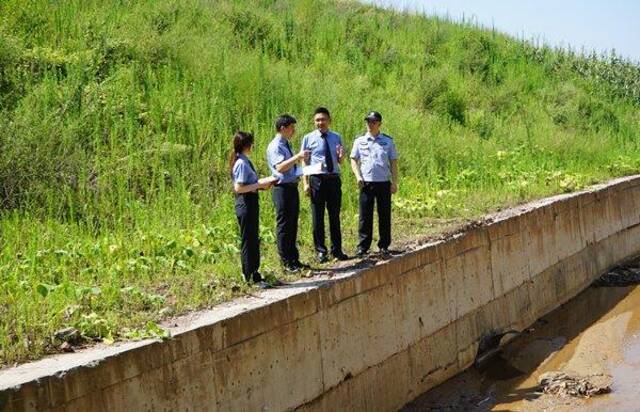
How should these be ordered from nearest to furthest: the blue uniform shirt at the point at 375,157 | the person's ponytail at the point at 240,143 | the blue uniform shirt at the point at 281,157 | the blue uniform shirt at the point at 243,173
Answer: the blue uniform shirt at the point at 243,173, the person's ponytail at the point at 240,143, the blue uniform shirt at the point at 281,157, the blue uniform shirt at the point at 375,157

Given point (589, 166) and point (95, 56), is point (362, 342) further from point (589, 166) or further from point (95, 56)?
point (589, 166)

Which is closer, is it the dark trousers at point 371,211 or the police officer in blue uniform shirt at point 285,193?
the police officer in blue uniform shirt at point 285,193

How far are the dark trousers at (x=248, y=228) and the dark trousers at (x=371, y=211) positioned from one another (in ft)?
7.00

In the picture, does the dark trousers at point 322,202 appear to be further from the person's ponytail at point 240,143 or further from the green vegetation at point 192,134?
the person's ponytail at point 240,143

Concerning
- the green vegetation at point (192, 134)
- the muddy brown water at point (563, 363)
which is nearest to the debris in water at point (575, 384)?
the muddy brown water at point (563, 363)

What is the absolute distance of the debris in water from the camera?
31.4 ft

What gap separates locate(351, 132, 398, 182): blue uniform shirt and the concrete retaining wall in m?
0.97

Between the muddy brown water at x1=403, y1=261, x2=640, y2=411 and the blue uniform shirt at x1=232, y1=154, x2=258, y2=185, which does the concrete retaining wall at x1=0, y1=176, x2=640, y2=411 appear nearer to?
the muddy brown water at x1=403, y1=261, x2=640, y2=411

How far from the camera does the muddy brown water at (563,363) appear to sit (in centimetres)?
939

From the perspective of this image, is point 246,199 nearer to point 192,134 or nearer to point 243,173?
point 243,173

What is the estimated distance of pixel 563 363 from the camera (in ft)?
36.0

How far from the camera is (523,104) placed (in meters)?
23.6

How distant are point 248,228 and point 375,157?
8.12 ft

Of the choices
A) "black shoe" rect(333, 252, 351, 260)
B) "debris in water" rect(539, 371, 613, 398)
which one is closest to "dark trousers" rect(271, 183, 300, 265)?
"black shoe" rect(333, 252, 351, 260)
